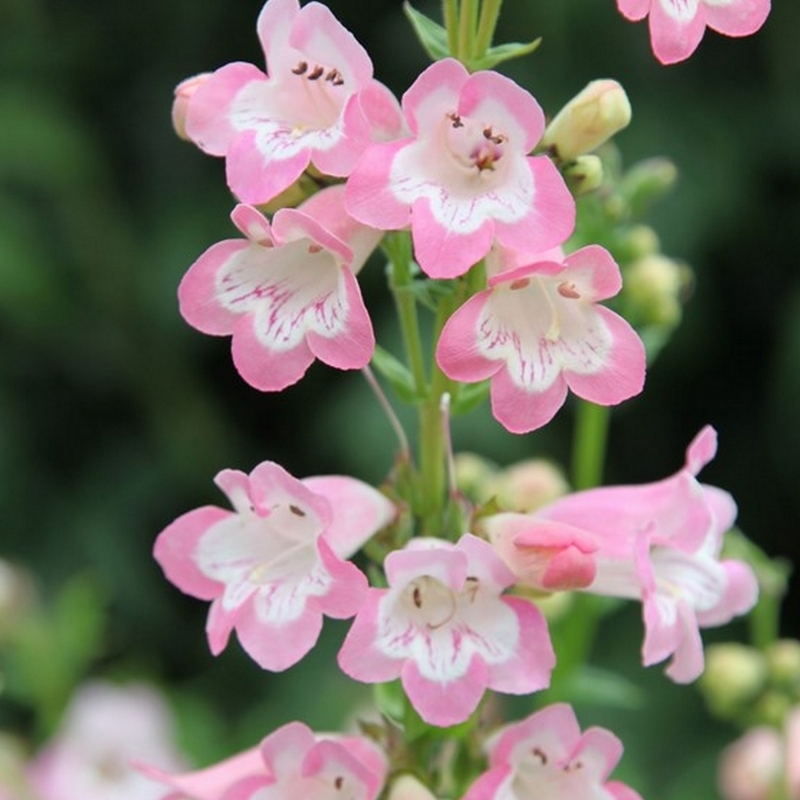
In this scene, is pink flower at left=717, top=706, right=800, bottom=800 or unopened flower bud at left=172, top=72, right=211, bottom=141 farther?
pink flower at left=717, top=706, right=800, bottom=800

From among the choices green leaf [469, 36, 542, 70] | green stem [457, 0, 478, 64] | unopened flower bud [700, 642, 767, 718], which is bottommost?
unopened flower bud [700, 642, 767, 718]

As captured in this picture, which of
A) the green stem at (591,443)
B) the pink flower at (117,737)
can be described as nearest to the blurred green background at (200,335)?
the pink flower at (117,737)

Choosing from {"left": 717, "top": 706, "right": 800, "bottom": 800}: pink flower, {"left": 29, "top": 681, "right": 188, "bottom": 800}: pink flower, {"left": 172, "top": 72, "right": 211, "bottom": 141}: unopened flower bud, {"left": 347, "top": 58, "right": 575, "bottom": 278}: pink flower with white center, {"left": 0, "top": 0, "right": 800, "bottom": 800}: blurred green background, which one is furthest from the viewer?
{"left": 0, "top": 0, "right": 800, "bottom": 800}: blurred green background

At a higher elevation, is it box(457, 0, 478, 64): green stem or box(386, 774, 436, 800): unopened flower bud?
box(457, 0, 478, 64): green stem

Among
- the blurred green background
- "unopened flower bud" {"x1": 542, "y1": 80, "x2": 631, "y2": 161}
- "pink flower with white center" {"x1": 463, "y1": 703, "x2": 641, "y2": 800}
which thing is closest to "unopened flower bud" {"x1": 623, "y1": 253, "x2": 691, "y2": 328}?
"unopened flower bud" {"x1": 542, "y1": 80, "x2": 631, "y2": 161}

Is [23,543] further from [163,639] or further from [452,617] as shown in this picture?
[452,617]

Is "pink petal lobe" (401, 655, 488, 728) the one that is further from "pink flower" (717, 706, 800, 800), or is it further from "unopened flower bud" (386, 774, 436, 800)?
"pink flower" (717, 706, 800, 800)
